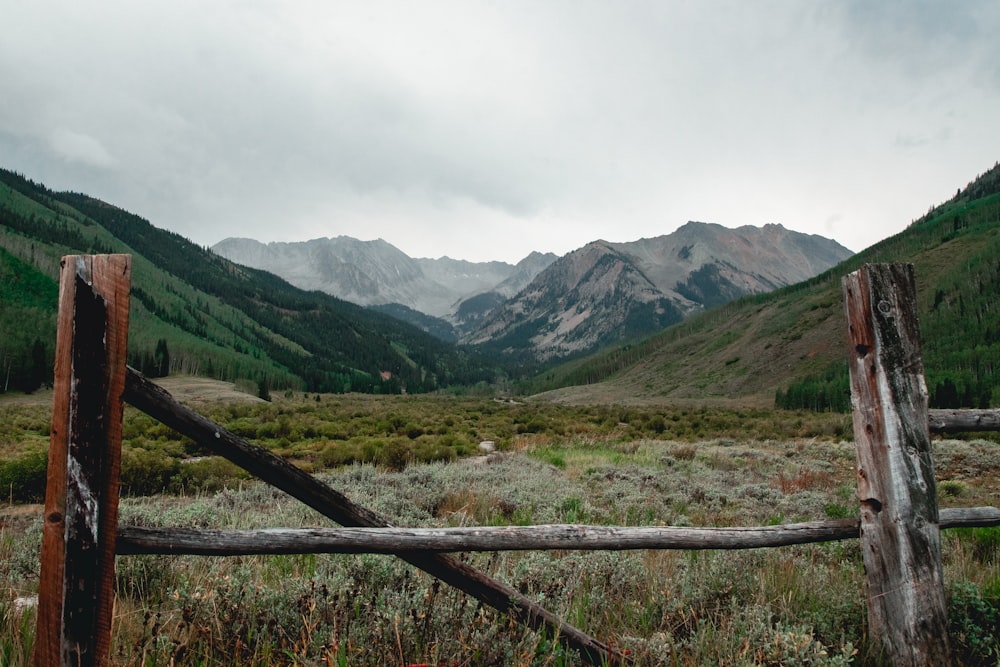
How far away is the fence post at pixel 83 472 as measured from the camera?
2201mm

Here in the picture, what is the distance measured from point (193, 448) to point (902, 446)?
1978 centimetres

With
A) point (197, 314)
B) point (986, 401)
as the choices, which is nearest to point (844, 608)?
point (986, 401)

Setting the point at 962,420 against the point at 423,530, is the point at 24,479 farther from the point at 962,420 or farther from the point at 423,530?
the point at 962,420

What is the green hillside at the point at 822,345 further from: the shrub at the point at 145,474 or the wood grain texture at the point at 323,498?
the shrub at the point at 145,474

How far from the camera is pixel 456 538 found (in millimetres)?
2793

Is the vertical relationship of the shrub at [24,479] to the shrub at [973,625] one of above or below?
below

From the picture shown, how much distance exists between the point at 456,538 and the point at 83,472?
184cm

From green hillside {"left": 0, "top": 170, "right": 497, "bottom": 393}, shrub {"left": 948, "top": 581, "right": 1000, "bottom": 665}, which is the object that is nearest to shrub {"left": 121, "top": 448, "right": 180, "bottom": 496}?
shrub {"left": 948, "top": 581, "right": 1000, "bottom": 665}

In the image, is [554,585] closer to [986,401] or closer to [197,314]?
[986,401]

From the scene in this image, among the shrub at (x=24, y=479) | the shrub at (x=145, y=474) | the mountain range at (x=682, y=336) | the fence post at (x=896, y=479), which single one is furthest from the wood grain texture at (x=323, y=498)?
the mountain range at (x=682, y=336)

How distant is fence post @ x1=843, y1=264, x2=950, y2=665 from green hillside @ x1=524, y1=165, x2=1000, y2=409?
54190mm

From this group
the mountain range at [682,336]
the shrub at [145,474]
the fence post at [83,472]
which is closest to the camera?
the fence post at [83,472]

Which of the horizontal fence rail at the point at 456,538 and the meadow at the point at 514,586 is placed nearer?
the horizontal fence rail at the point at 456,538

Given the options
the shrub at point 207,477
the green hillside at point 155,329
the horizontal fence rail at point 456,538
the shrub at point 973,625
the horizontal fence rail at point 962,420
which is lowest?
the shrub at point 207,477
